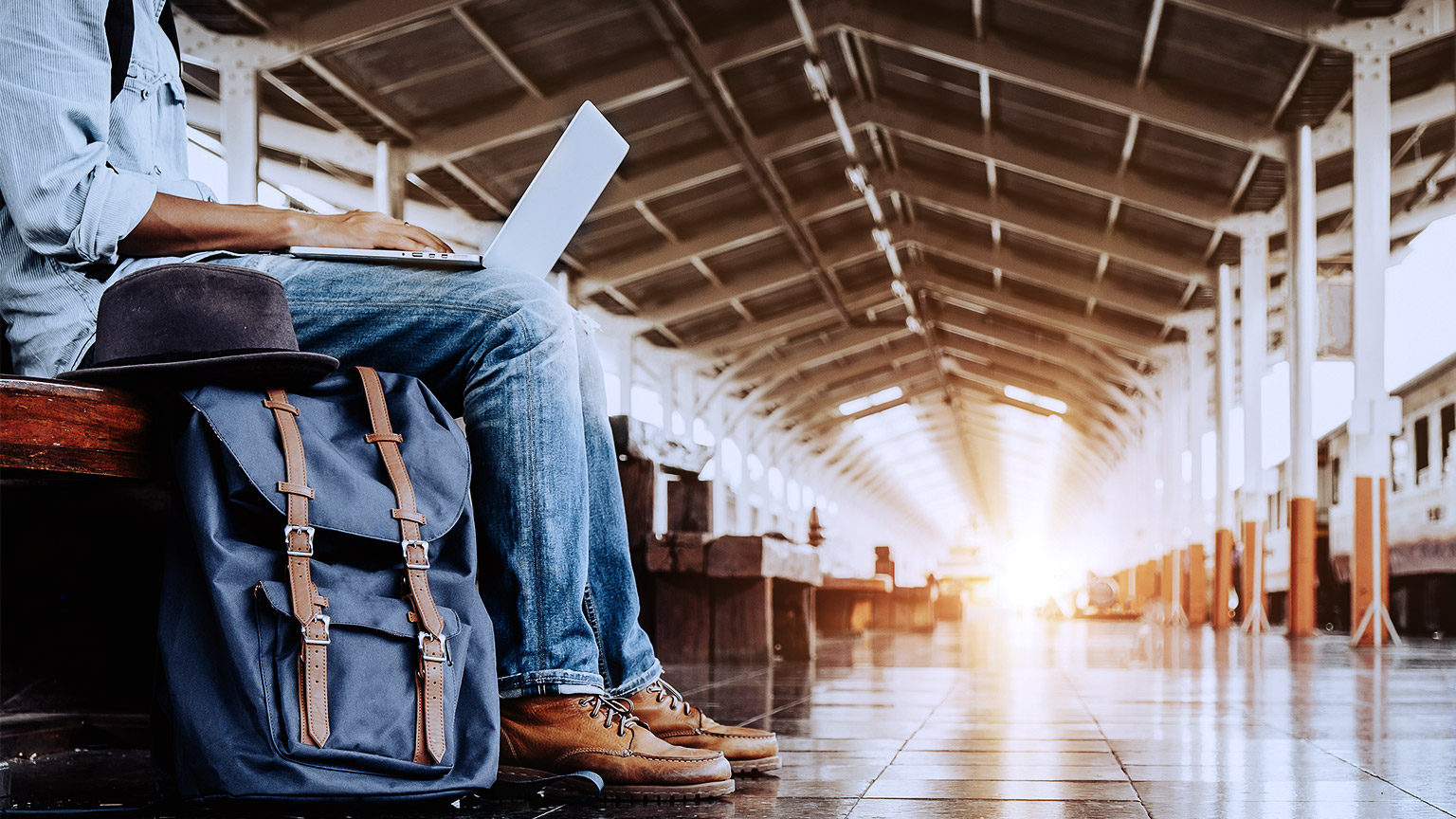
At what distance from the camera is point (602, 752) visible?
1.59 meters

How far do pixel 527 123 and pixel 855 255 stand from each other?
7.92 metres

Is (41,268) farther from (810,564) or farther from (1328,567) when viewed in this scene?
(1328,567)

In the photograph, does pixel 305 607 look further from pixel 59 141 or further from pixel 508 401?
pixel 59 141

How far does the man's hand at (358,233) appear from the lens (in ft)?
5.57

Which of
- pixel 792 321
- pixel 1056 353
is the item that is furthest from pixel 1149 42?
pixel 1056 353

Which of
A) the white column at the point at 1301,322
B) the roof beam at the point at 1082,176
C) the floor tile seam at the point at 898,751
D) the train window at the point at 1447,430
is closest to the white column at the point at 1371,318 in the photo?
the white column at the point at 1301,322

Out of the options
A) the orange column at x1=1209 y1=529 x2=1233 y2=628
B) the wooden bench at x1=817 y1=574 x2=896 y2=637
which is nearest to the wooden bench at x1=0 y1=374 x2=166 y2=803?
the wooden bench at x1=817 y1=574 x2=896 y2=637

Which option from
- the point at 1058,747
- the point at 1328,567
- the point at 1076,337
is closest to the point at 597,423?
the point at 1058,747

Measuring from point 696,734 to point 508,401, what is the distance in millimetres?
563

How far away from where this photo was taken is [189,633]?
136 centimetres

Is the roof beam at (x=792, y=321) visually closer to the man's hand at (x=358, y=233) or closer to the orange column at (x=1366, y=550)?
the orange column at (x=1366, y=550)

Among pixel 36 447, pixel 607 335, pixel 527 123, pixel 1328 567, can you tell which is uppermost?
pixel 527 123

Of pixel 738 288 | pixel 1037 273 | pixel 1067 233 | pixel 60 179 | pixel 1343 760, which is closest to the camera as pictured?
pixel 60 179

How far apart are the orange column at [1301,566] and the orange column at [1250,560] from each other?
1.80 m
